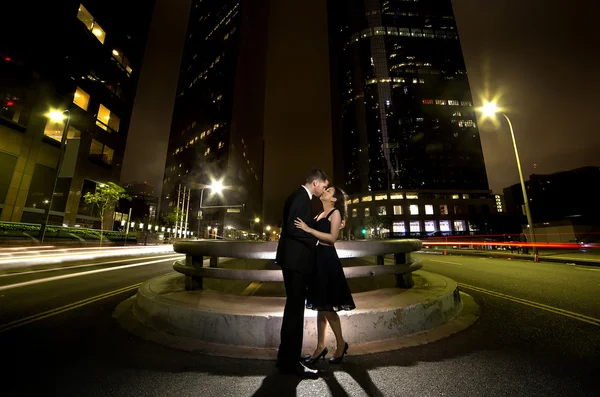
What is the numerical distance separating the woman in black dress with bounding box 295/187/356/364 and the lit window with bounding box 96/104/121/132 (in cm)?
3660

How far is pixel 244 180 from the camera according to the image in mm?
103625

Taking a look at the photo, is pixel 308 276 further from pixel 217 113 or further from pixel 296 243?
pixel 217 113

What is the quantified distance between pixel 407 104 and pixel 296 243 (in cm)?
9370

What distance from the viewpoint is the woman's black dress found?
240 cm

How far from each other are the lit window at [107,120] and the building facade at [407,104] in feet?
228

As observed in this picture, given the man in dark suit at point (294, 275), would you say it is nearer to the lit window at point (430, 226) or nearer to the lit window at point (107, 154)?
the lit window at point (107, 154)

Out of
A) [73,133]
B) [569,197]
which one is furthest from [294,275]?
[569,197]

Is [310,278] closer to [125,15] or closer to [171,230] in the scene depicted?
[125,15]

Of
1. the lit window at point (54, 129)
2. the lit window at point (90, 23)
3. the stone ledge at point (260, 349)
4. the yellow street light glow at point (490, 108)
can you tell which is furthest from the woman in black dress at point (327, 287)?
the lit window at point (90, 23)

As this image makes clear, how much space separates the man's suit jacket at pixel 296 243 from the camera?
234 centimetres

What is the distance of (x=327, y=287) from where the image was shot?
2.46 metres

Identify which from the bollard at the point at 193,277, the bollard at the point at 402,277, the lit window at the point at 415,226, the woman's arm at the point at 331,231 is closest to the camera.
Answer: the woman's arm at the point at 331,231

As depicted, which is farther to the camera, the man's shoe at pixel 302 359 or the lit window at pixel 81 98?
the lit window at pixel 81 98

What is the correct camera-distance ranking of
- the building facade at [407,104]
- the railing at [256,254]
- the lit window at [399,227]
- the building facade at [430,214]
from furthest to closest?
1. the building facade at [407,104]
2. the lit window at [399,227]
3. the building facade at [430,214]
4. the railing at [256,254]
